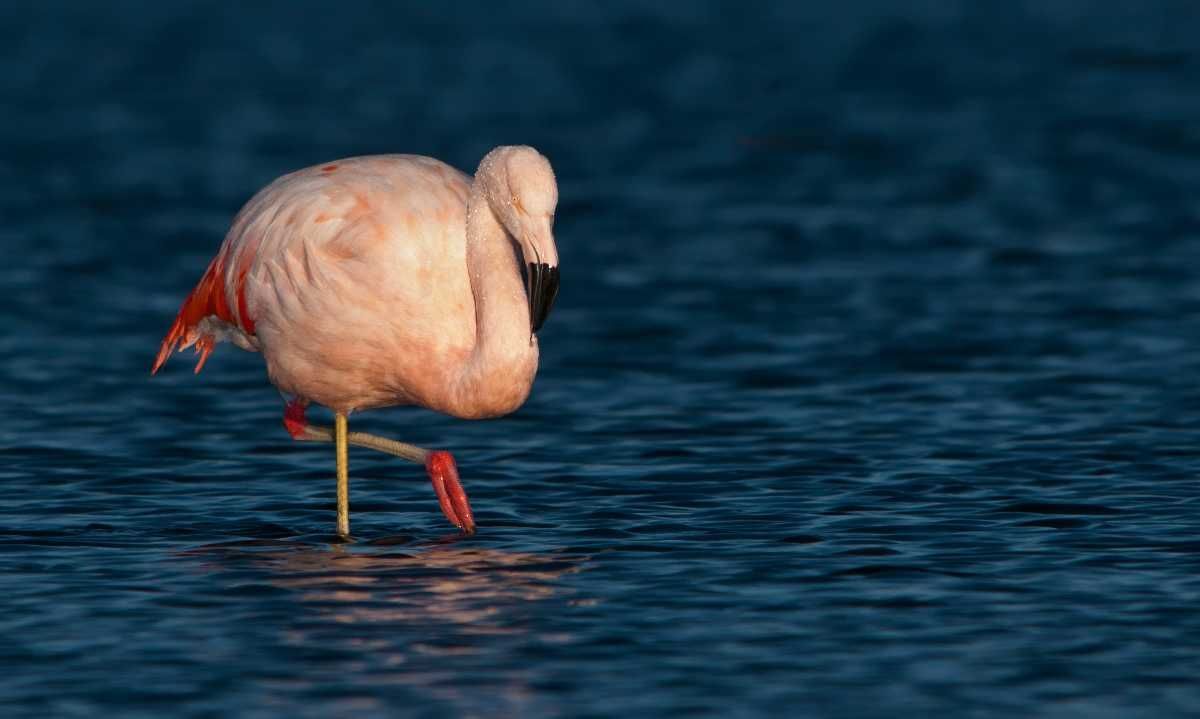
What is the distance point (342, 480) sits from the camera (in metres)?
9.35

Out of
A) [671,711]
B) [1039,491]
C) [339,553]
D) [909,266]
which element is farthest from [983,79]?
[671,711]

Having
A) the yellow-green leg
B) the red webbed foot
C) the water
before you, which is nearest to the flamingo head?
the water

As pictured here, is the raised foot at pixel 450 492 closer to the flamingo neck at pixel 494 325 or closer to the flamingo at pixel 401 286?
the flamingo at pixel 401 286

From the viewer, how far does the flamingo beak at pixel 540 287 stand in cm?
823

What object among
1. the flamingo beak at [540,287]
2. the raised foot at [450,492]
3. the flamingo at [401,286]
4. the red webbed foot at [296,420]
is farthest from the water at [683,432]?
the flamingo beak at [540,287]

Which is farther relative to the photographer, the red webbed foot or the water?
the red webbed foot

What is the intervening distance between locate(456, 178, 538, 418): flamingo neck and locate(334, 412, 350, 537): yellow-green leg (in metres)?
0.86

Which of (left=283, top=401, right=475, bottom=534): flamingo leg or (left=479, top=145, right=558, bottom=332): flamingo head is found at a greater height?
(left=479, top=145, right=558, bottom=332): flamingo head

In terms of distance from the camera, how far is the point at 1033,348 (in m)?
13.3

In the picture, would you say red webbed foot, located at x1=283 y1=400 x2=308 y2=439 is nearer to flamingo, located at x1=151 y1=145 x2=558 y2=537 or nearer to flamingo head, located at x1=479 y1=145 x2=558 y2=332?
flamingo, located at x1=151 y1=145 x2=558 y2=537

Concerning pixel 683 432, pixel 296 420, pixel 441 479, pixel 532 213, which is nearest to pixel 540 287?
pixel 532 213

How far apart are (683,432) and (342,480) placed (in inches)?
101

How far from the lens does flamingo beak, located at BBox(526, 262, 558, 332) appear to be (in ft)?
27.0

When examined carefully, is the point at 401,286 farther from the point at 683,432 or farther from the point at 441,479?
the point at 683,432
